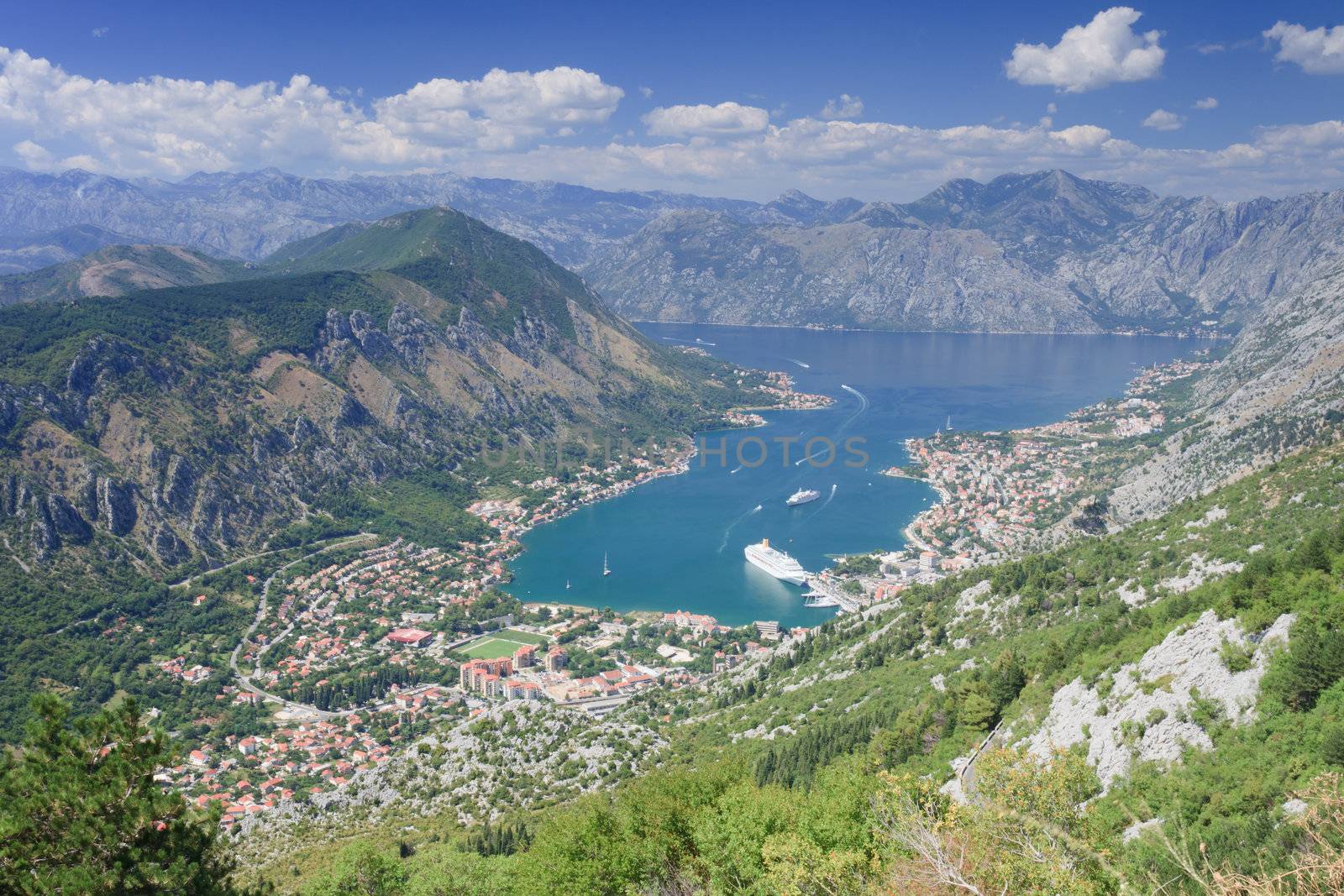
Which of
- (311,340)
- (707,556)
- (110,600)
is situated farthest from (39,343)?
(707,556)

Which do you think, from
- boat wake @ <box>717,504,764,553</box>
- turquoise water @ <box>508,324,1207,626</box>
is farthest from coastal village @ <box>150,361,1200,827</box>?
boat wake @ <box>717,504,764,553</box>

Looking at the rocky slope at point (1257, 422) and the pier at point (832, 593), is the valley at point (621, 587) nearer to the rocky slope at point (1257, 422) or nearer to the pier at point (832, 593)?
the pier at point (832, 593)

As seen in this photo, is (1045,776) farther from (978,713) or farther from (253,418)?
(253,418)

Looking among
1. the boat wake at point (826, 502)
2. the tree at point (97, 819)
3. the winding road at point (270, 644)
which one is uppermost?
the tree at point (97, 819)

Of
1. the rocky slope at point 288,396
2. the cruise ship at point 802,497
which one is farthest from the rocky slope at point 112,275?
the cruise ship at point 802,497

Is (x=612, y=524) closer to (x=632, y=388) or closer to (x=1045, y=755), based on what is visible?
(x=632, y=388)

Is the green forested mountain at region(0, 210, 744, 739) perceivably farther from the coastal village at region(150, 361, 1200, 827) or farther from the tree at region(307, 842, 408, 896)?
the tree at region(307, 842, 408, 896)

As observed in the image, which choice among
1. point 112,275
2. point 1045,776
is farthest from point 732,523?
point 112,275
